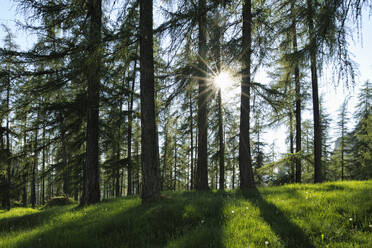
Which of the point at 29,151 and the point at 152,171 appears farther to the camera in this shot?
the point at 29,151

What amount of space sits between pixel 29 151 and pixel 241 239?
396 inches

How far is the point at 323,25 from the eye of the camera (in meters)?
3.45

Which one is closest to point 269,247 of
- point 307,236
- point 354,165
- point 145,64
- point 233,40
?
point 307,236

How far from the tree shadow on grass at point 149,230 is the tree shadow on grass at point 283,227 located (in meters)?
0.99

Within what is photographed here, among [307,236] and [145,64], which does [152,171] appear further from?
[307,236]

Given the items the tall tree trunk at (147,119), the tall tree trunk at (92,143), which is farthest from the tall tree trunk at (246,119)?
the tall tree trunk at (92,143)

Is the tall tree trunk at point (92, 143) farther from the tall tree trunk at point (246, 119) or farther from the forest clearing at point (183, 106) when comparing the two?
the tall tree trunk at point (246, 119)

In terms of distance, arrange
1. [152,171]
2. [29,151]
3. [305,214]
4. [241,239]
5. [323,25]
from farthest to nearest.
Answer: [29,151]
[152,171]
[305,214]
[323,25]
[241,239]

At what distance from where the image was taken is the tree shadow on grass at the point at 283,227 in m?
3.19

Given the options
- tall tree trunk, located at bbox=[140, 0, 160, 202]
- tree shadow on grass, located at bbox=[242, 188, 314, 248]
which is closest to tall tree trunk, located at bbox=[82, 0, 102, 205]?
tall tree trunk, located at bbox=[140, 0, 160, 202]

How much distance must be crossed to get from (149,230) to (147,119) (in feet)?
10.2

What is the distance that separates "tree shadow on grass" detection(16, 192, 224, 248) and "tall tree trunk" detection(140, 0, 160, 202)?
1008mm

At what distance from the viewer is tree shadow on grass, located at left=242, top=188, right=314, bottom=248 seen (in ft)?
10.4

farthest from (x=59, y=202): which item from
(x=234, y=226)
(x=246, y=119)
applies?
(x=234, y=226)
